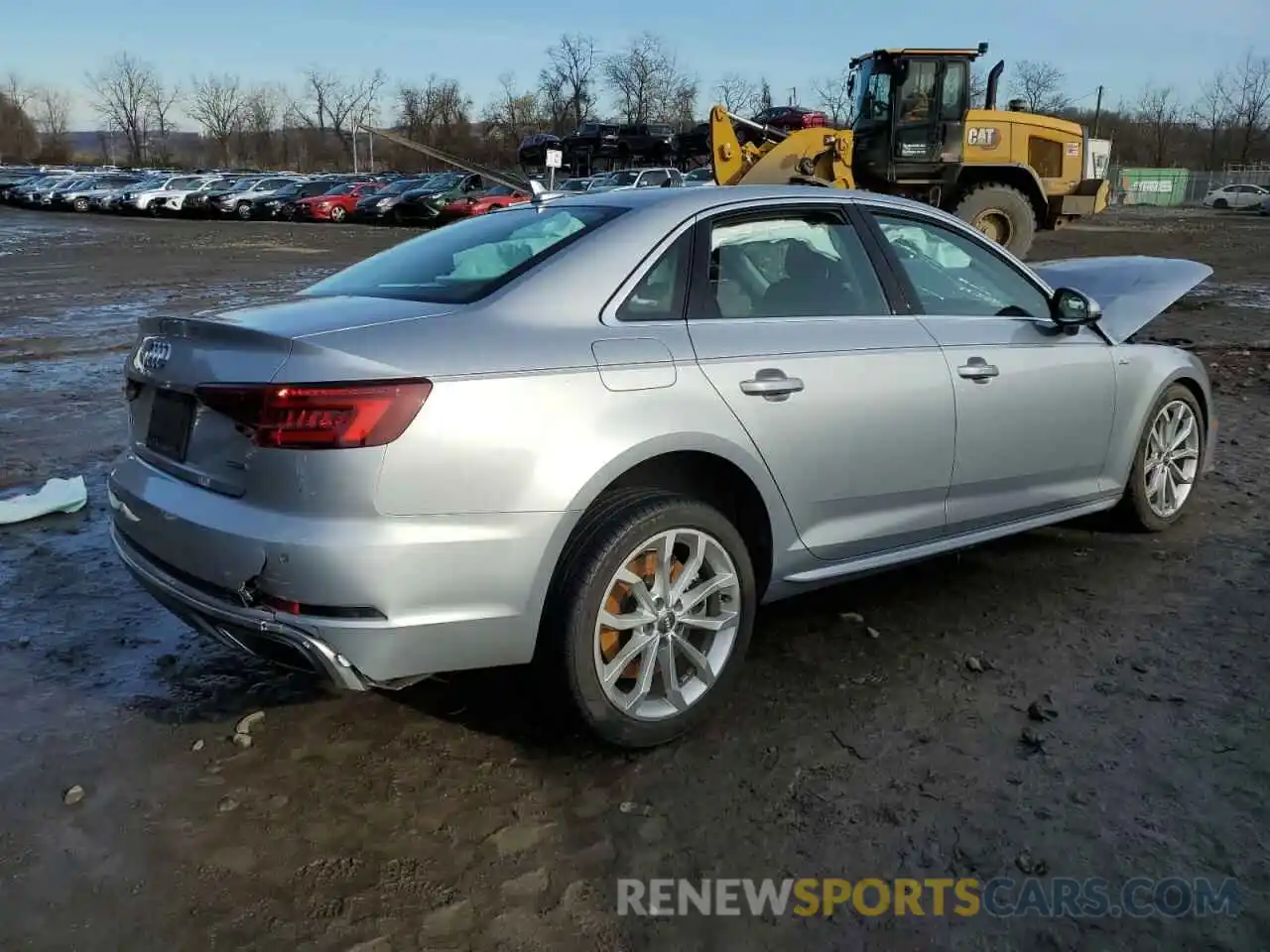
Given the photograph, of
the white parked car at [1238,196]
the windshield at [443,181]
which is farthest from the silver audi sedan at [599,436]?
the white parked car at [1238,196]

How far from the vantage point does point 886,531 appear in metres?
3.61

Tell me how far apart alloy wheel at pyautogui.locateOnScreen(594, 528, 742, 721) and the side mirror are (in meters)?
1.92

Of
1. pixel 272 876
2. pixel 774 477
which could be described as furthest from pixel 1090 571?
pixel 272 876

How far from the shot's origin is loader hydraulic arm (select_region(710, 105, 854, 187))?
53.2 feet

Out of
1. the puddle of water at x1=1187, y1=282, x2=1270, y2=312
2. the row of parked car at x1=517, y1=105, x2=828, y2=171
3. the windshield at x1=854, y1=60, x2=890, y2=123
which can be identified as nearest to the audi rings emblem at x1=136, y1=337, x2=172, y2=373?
the puddle of water at x1=1187, y1=282, x2=1270, y2=312

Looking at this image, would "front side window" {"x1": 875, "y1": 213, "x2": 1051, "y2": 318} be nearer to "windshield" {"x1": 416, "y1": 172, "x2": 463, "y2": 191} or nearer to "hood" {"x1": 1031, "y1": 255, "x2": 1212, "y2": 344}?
"hood" {"x1": 1031, "y1": 255, "x2": 1212, "y2": 344}

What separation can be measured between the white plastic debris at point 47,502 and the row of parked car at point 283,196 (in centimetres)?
2552

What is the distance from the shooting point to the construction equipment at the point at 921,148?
53.2ft

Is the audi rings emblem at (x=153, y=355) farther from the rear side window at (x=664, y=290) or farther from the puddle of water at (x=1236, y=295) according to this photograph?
the puddle of water at (x=1236, y=295)

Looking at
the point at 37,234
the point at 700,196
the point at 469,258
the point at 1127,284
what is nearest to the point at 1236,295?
the point at 1127,284

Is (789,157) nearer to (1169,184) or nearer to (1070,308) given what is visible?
(1070,308)

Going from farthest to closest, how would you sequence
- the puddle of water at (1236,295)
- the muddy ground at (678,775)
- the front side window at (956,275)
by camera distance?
the puddle of water at (1236,295), the front side window at (956,275), the muddy ground at (678,775)

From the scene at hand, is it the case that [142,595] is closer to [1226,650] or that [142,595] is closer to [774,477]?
[774,477]

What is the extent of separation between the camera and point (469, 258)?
3.37 m
